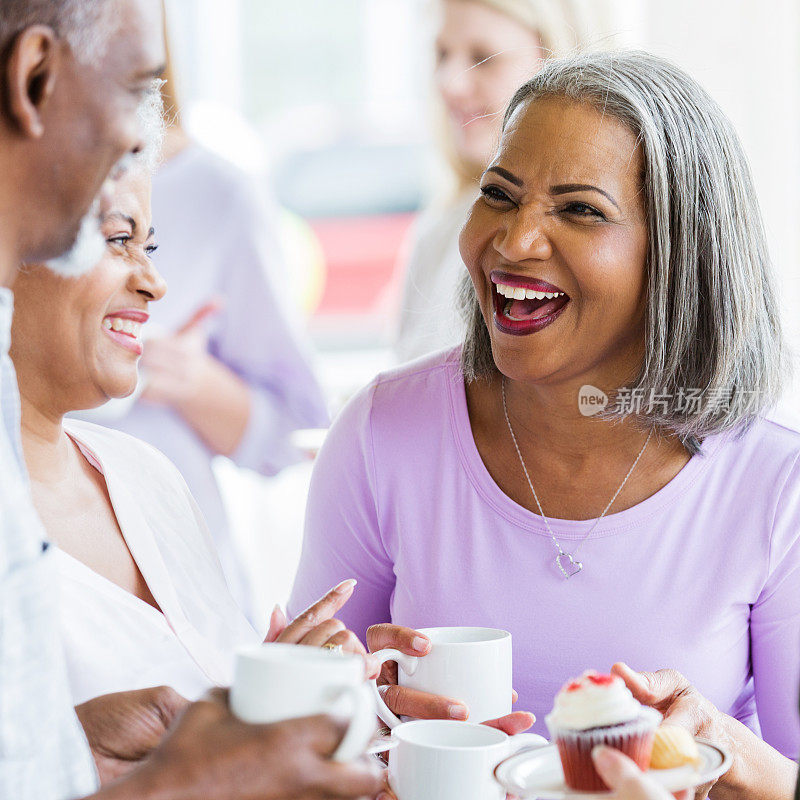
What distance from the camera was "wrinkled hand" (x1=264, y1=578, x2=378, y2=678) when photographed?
1.04 metres

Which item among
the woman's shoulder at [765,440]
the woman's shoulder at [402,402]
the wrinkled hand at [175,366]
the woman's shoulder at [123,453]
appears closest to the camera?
the woman's shoulder at [123,453]

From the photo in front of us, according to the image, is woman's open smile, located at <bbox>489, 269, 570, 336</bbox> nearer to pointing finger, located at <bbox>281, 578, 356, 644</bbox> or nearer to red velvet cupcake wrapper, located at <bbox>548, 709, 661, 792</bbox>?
pointing finger, located at <bbox>281, 578, 356, 644</bbox>

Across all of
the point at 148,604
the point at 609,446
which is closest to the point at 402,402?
the point at 609,446

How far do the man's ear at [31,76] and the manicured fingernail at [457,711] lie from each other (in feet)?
2.30

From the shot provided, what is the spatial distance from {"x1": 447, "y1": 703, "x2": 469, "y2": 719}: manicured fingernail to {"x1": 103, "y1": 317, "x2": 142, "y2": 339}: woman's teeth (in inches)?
22.2

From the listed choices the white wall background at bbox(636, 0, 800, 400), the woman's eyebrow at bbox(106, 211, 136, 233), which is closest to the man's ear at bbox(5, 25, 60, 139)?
the woman's eyebrow at bbox(106, 211, 136, 233)

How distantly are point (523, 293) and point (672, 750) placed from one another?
642 mm

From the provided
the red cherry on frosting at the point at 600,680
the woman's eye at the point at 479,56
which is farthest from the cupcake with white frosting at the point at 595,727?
the woman's eye at the point at 479,56

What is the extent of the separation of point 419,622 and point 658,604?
0.33 metres

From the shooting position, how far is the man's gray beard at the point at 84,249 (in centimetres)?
92

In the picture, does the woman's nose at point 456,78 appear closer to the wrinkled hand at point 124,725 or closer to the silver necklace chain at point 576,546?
the silver necklace chain at point 576,546

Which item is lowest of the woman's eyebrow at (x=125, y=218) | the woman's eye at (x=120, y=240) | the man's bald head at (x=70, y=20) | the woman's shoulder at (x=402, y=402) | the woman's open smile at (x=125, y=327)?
the woman's shoulder at (x=402, y=402)

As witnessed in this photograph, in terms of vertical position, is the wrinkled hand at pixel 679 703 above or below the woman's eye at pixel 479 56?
below

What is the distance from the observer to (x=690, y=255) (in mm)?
1426
